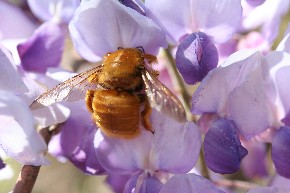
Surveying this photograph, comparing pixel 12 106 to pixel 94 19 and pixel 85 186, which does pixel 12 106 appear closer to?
pixel 94 19

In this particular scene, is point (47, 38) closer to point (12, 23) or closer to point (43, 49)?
point (43, 49)

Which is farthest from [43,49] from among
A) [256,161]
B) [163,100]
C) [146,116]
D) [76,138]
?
[256,161]

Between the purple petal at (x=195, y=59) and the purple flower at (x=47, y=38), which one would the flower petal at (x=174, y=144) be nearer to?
the purple petal at (x=195, y=59)

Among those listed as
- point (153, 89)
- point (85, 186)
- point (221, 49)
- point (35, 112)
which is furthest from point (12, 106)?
point (85, 186)

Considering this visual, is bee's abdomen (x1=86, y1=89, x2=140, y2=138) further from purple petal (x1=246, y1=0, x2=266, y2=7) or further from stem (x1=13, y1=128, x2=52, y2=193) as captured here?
purple petal (x1=246, y1=0, x2=266, y2=7)

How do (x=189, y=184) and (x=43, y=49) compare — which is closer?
(x=189, y=184)

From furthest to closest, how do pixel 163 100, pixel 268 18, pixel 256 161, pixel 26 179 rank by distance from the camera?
1. pixel 256 161
2. pixel 268 18
3. pixel 26 179
4. pixel 163 100
